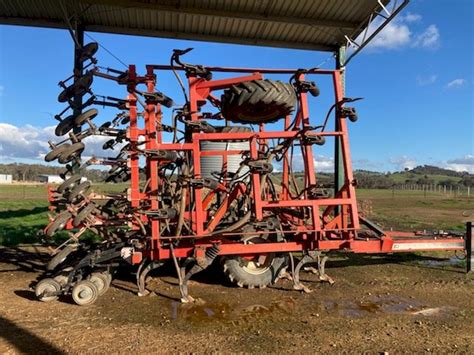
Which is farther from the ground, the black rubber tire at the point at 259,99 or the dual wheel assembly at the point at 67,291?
the black rubber tire at the point at 259,99

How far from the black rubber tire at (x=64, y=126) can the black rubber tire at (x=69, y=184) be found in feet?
2.42

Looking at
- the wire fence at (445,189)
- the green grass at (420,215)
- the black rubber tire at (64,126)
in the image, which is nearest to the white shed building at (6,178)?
the green grass at (420,215)

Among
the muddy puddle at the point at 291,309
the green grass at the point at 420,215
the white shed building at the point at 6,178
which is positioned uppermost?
the white shed building at the point at 6,178

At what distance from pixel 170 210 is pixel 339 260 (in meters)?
4.10

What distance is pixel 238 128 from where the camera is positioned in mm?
A: 7066

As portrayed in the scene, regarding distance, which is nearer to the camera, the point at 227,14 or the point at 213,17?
the point at 227,14

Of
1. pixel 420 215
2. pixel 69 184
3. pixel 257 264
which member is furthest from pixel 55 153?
pixel 420 215

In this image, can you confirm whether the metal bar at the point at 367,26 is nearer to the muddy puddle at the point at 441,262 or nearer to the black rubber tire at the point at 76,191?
the muddy puddle at the point at 441,262

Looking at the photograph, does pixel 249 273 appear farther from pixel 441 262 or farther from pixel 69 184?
pixel 441 262

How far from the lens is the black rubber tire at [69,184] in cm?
567

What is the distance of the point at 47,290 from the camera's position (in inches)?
213

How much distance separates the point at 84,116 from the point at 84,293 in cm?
243

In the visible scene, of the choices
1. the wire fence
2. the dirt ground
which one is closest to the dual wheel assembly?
the dirt ground

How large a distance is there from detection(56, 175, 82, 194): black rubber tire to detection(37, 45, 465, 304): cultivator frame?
14 millimetres
